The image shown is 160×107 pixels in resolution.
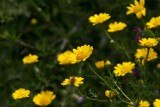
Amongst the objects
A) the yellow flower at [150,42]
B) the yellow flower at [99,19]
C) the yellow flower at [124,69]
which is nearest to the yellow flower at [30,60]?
the yellow flower at [99,19]

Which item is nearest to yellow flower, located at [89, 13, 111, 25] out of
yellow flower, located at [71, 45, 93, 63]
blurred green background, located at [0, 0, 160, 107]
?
yellow flower, located at [71, 45, 93, 63]

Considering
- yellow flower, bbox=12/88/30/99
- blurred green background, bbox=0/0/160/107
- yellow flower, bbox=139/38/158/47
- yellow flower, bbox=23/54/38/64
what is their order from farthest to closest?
1. blurred green background, bbox=0/0/160/107
2. yellow flower, bbox=23/54/38/64
3. yellow flower, bbox=12/88/30/99
4. yellow flower, bbox=139/38/158/47

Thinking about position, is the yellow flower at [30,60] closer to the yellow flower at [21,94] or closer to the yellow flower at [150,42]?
the yellow flower at [21,94]

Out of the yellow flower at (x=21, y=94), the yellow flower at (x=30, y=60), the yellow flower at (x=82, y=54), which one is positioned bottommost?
the yellow flower at (x=21, y=94)

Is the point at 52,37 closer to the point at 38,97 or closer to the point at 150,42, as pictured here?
the point at 38,97

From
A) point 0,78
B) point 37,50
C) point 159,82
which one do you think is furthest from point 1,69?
point 159,82

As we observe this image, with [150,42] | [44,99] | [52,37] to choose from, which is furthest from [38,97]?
[52,37]

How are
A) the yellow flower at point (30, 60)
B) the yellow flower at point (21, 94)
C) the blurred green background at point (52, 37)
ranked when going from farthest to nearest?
1. the blurred green background at point (52, 37)
2. the yellow flower at point (30, 60)
3. the yellow flower at point (21, 94)

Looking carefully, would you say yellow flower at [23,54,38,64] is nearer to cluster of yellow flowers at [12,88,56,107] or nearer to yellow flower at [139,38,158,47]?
cluster of yellow flowers at [12,88,56,107]

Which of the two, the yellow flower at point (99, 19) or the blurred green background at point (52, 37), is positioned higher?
the blurred green background at point (52, 37)
